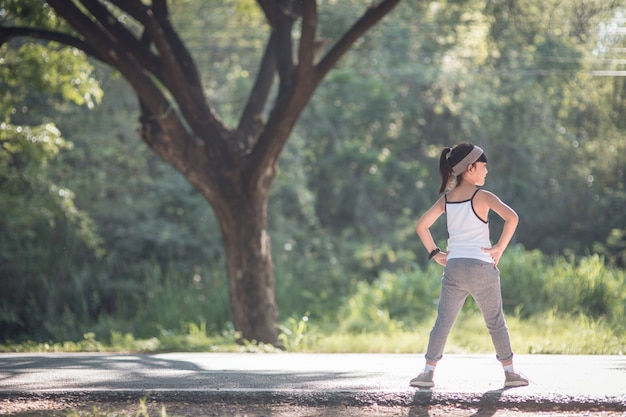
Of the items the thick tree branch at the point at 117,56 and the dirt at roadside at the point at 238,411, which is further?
the thick tree branch at the point at 117,56

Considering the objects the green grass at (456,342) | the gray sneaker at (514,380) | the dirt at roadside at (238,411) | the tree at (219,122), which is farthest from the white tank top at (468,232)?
the tree at (219,122)

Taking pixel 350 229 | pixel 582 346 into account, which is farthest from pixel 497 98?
pixel 582 346

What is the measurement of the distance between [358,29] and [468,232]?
5.51 m

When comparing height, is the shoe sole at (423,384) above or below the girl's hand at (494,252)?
below

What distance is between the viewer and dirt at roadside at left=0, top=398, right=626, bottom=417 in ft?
19.2

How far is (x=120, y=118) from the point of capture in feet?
72.7

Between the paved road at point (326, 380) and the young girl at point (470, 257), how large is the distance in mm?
311

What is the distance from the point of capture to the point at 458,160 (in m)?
6.54

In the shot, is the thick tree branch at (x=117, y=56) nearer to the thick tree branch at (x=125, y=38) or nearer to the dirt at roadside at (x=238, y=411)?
the thick tree branch at (x=125, y=38)

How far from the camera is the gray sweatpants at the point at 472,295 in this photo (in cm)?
641

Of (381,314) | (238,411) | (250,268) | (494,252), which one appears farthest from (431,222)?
(381,314)

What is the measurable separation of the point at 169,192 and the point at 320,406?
670 inches

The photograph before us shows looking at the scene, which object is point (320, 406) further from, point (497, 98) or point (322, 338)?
point (497, 98)

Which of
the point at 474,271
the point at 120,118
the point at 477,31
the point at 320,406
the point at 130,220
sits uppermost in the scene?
the point at 477,31
